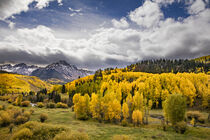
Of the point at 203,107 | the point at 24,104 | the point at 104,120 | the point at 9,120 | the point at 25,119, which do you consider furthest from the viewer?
the point at 24,104

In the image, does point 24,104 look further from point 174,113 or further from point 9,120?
point 174,113

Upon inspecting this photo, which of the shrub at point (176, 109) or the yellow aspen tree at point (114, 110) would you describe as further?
the yellow aspen tree at point (114, 110)

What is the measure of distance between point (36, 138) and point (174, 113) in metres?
50.5

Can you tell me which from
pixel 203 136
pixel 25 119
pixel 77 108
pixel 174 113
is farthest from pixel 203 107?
pixel 25 119

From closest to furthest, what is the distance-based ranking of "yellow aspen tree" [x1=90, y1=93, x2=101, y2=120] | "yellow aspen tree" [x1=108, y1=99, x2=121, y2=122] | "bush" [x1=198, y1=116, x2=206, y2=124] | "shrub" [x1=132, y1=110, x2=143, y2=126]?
"bush" [x1=198, y1=116, x2=206, y2=124], "shrub" [x1=132, y1=110, x2=143, y2=126], "yellow aspen tree" [x1=108, y1=99, x2=121, y2=122], "yellow aspen tree" [x1=90, y1=93, x2=101, y2=120]

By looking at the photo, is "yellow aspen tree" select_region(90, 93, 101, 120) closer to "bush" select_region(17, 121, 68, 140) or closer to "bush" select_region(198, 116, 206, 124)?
"bush" select_region(17, 121, 68, 140)

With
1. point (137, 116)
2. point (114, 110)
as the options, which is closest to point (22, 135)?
point (114, 110)

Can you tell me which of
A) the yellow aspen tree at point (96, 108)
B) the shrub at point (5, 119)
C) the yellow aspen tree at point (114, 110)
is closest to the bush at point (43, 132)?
the shrub at point (5, 119)

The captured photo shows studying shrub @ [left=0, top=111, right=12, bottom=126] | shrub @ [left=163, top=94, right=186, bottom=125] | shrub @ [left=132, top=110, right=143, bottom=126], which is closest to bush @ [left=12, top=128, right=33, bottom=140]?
shrub @ [left=0, top=111, right=12, bottom=126]

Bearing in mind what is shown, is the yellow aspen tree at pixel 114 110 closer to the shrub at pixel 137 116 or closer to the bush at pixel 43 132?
the shrub at pixel 137 116

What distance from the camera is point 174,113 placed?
48469mm

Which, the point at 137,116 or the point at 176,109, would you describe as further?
the point at 137,116

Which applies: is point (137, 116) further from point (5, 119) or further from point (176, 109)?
point (5, 119)

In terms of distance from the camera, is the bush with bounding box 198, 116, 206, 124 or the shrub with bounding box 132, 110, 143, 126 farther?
the shrub with bounding box 132, 110, 143, 126
